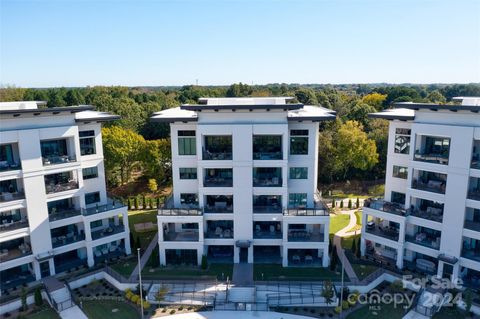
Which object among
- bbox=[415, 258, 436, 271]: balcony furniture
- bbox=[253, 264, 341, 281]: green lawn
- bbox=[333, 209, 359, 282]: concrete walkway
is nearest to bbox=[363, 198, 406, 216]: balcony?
bbox=[415, 258, 436, 271]: balcony furniture

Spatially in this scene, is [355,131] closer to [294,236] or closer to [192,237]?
[294,236]

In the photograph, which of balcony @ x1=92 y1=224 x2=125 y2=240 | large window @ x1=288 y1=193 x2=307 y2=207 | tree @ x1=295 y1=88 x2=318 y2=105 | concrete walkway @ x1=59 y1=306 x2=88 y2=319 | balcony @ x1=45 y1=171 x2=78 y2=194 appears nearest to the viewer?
concrete walkway @ x1=59 y1=306 x2=88 y2=319

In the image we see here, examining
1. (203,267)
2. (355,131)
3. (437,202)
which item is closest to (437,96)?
(355,131)

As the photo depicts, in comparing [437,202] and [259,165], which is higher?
[259,165]

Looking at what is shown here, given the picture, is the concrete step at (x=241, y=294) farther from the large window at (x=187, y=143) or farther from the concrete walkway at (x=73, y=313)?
the large window at (x=187, y=143)

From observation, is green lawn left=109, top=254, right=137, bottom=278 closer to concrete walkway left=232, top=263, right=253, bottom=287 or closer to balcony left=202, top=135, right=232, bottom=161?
concrete walkway left=232, top=263, right=253, bottom=287

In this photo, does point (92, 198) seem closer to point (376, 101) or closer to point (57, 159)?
point (57, 159)

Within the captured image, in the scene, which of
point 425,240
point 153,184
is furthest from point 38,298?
point 425,240
